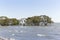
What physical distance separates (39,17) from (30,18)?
10.1 metres

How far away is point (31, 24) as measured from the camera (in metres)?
185

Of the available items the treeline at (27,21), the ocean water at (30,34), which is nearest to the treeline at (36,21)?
the treeline at (27,21)

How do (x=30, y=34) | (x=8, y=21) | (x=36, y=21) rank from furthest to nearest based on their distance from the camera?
(x=36, y=21), (x=8, y=21), (x=30, y=34)

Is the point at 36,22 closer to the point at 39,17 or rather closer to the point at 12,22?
the point at 39,17

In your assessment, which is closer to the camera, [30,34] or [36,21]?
[30,34]

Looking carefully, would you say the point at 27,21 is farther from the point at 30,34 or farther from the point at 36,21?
the point at 30,34

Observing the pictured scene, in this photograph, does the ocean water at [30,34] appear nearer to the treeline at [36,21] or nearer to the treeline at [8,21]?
the treeline at [8,21]

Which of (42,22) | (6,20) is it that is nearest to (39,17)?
(42,22)

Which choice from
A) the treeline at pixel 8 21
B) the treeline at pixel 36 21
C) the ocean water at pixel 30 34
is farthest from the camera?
the treeline at pixel 36 21

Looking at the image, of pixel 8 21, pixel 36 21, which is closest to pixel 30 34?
pixel 8 21

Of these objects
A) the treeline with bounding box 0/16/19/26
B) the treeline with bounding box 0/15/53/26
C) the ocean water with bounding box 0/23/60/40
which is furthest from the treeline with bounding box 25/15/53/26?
the ocean water with bounding box 0/23/60/40

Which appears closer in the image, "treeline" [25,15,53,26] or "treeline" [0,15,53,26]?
"treeline" [0,15,53,26]

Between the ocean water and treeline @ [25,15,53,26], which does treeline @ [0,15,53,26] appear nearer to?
treeline @ [25,15,53,26]

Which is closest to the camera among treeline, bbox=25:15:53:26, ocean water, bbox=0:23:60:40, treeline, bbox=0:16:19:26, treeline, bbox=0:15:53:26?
ocean water, bbox=0:23:60:40
